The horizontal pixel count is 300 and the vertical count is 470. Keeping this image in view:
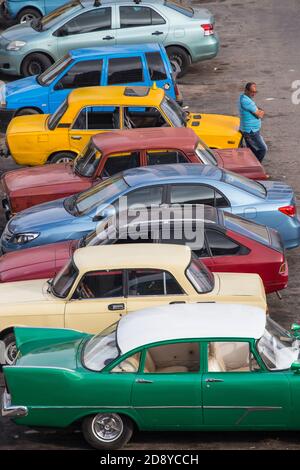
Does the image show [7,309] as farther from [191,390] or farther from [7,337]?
[191,390]

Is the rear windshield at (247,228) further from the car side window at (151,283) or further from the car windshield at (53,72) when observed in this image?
the car windshield at (53,72)

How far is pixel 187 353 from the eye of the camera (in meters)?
9.41

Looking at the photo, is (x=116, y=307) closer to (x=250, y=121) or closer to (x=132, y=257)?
(x=132, y=257)

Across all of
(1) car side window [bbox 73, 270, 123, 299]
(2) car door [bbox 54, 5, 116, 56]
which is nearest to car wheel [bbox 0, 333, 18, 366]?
(1) car side window [bbox 73, 270, 123, 299]

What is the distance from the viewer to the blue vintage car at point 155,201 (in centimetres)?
1298

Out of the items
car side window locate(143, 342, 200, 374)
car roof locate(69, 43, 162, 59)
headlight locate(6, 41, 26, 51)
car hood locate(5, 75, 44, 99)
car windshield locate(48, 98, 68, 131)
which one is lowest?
car side window locate(143, 342, 200, 374)

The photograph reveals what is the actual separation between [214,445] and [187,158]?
550 cm

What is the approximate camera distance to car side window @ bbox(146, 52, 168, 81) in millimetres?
18500

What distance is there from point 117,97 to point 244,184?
3.42m

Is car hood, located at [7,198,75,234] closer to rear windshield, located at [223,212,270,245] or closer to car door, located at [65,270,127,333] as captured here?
rear windshield, located at [223,212,270,245]

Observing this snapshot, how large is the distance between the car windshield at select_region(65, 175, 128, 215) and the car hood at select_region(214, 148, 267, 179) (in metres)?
1.96

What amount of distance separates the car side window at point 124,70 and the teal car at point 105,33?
2.57 meters

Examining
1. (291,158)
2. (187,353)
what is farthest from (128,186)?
(291,158)

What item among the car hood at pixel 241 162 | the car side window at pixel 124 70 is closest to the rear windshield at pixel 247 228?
the car hood at pixel 241 162
